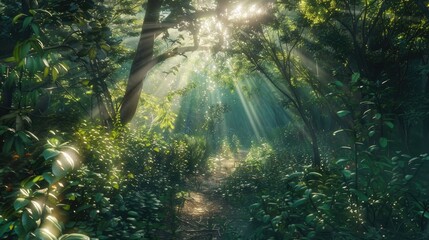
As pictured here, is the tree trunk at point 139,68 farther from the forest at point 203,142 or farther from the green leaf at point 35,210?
the green leaf at point 35,210

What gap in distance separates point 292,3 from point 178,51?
3.28m

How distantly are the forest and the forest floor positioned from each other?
5cm

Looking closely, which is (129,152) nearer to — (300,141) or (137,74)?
(137,74)

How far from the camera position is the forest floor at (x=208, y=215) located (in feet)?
18.2

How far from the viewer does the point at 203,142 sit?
12875mm

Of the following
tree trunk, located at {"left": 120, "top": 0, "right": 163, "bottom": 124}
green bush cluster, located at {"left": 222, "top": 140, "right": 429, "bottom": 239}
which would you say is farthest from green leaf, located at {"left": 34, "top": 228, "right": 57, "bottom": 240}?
tree trunk, located at {"left": 120, "top": 0, "right": 163, "bottom": 124}

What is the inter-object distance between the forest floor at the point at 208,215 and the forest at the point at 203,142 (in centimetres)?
5

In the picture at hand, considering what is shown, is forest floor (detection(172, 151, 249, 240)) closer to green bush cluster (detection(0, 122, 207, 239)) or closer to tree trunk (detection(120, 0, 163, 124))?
green bush cluster (detection(0, 122, 207, 239))

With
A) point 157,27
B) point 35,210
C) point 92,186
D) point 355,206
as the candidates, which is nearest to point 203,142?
point 157,27

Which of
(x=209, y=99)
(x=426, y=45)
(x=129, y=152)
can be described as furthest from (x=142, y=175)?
(x=209, y=99)

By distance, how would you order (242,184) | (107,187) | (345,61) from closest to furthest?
(107,187) → (345,61) → (242,184)

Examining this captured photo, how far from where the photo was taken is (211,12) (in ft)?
25.2

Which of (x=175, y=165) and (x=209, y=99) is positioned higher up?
→ (x=209, y=99)

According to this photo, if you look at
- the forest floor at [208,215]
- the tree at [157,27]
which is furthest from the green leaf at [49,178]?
the tree at [157,27]
